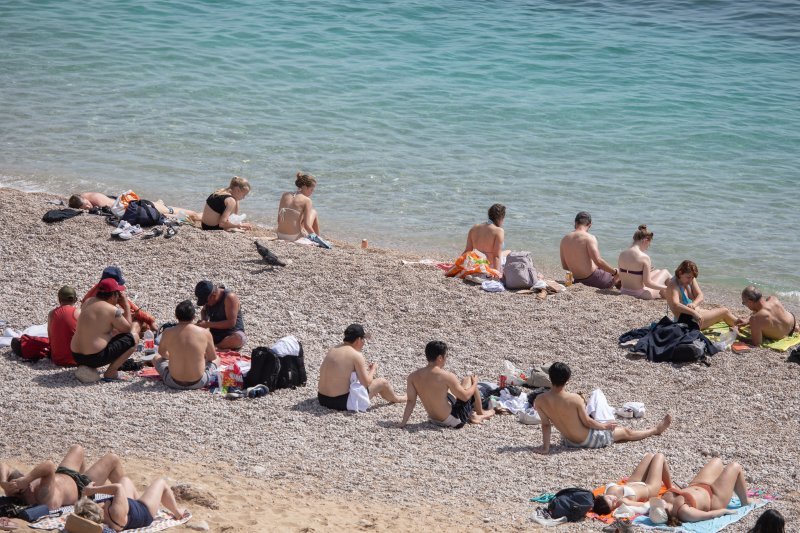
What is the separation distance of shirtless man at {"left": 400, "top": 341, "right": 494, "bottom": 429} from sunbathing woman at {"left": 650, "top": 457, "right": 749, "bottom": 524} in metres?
2.05

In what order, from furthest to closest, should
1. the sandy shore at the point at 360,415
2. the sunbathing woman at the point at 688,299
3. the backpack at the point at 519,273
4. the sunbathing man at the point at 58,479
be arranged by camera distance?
the backpack at the point at 519,273
the sunbathing woman at the point at 688,299
the sandy shore at the point at 360,415
the sunbathing man at the point at 58,479

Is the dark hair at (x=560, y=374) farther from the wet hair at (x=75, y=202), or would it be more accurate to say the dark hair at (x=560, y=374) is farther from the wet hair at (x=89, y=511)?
the wet hair at (x=75, y=202)

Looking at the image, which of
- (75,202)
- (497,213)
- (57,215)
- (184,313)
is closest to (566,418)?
(184,313)

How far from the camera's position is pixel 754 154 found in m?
19.6

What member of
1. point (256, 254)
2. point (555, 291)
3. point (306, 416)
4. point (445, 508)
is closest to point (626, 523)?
point (445, 508)

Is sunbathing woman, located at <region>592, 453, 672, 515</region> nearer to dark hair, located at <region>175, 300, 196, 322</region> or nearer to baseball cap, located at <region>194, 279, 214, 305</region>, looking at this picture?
dark hair, located at <region>175, 300, 196, 322</region>

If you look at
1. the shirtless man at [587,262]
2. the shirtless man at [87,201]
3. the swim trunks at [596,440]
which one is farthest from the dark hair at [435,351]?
the shirtless man at [87,201]

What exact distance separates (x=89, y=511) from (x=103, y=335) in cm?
340

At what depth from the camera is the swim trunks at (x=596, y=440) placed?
8844mm

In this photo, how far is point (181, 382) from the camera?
9.54 meters

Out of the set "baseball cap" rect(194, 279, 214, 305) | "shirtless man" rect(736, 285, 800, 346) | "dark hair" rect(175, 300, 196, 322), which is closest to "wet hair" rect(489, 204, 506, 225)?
"shirtless man" rect(736, 285, 800, 346)

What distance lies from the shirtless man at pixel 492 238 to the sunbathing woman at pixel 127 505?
7024 millimetres

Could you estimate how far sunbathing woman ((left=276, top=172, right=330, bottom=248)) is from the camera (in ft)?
45.7

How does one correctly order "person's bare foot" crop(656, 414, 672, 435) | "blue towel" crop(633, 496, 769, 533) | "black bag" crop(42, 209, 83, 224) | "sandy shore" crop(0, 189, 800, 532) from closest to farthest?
"blue towel" crop(633, 496, 769, 533) < "sandy shore" crop(0, 189, 800, 532) < "person's bare foot" crop(656, 414, 672, 435) < "black bag" crop(42, 209, 83, 224)
